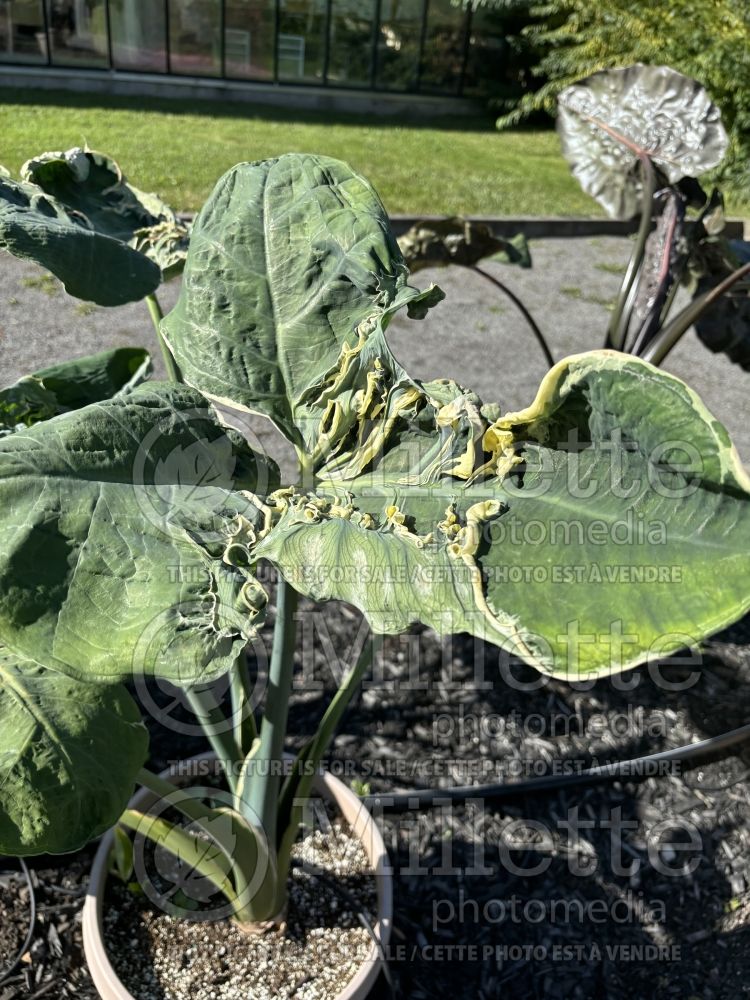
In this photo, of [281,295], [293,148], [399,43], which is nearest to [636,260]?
[281,295]

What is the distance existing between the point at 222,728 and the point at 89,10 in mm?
10635

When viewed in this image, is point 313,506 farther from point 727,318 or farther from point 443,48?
point 443,48

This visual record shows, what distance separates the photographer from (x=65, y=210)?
1.23 metres

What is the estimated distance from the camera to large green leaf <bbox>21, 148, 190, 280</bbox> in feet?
4.22

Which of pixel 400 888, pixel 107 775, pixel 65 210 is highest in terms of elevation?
pixel 65 210

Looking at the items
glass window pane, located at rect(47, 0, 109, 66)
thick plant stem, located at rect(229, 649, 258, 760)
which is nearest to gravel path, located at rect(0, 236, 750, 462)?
thick plant stem, located at rect(229, 649, 258, 760)

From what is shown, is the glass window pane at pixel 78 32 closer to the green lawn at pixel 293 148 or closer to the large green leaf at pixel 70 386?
the green lawn at pixel 293 148

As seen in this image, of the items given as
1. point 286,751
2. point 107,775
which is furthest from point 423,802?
point 107,775

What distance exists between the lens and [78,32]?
9.48 meters

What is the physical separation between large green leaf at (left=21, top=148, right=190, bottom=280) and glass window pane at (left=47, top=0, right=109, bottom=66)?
32.2ft

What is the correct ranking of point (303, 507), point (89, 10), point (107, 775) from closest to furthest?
point (303, 507)
point (107, 775)
point (89, 10)

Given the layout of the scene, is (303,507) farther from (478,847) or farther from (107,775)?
(478,847)

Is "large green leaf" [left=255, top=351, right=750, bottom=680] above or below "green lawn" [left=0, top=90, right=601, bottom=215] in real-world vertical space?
above

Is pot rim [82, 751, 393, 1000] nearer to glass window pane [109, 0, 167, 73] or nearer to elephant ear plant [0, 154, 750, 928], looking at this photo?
elephant ear plant [0, 154, 750, 928]
